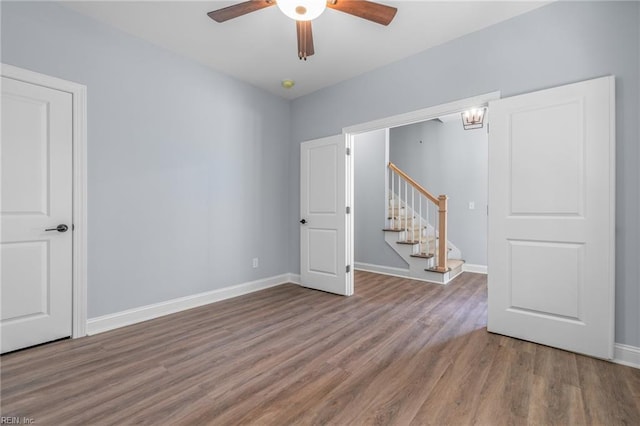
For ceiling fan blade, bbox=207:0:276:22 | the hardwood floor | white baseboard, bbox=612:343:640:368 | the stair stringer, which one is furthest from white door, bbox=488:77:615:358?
ceiling fan blade, bbox=207:0:276:22

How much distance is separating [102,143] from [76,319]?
1531 mm

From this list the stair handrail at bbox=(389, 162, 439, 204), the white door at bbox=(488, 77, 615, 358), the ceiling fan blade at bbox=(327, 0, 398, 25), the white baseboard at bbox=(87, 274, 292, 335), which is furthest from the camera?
the stair handrail at bbox=(389, 162, 439, 204)

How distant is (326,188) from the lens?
12.5ft

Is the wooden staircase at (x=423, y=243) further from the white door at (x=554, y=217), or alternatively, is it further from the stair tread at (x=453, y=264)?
the white door at (x=554, y=217)

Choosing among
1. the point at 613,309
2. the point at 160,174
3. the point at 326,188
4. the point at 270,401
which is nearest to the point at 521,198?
the point at 613,309

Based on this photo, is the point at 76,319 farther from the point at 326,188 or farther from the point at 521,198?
the point at 521,198

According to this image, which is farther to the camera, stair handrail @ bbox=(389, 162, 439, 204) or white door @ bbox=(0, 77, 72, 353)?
stair handrail @ bbox=(389, 162, 439, 204)

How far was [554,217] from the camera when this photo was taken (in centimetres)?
223

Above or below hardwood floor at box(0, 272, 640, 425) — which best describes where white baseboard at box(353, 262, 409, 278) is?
above

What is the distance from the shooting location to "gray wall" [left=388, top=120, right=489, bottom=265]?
5.11m

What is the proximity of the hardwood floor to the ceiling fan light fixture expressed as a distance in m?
2.34

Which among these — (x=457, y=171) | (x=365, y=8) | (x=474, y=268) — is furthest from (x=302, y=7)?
(x=474, y=268)

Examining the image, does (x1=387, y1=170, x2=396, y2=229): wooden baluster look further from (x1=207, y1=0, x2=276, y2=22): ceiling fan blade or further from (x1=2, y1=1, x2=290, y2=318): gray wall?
(x1=207, y1=0, x2=276, y2=22): ceiling fan blade

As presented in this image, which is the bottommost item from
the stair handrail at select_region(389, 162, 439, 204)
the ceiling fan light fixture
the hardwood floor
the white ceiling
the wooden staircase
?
the hardwood floor
